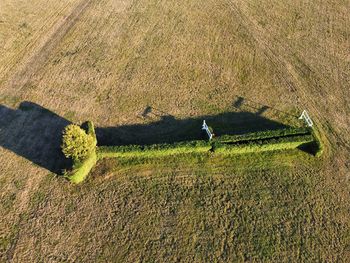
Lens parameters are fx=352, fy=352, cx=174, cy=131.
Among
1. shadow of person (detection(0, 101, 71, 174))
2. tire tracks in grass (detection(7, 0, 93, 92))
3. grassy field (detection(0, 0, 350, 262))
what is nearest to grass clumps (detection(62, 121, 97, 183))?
grassy field (detection(0, 0, 350, 262))

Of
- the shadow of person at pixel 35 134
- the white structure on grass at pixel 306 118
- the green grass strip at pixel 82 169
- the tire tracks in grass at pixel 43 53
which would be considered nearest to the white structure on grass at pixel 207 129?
the white structure on grass at pixel 306 118

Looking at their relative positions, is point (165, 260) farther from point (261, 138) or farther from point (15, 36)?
point (15, 36)

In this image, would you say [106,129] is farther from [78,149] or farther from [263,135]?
[263,135]

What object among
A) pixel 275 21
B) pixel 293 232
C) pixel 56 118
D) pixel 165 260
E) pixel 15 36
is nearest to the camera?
pixel 165 260

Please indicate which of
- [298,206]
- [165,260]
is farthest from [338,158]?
[165,260]

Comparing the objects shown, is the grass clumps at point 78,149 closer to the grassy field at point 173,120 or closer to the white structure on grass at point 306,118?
the grassy field at point 173,120

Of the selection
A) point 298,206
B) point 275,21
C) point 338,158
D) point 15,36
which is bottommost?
point 15,36

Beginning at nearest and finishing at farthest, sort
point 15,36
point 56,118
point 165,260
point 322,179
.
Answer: point 165,260
point 322,179
point 56,118
point 15,36
